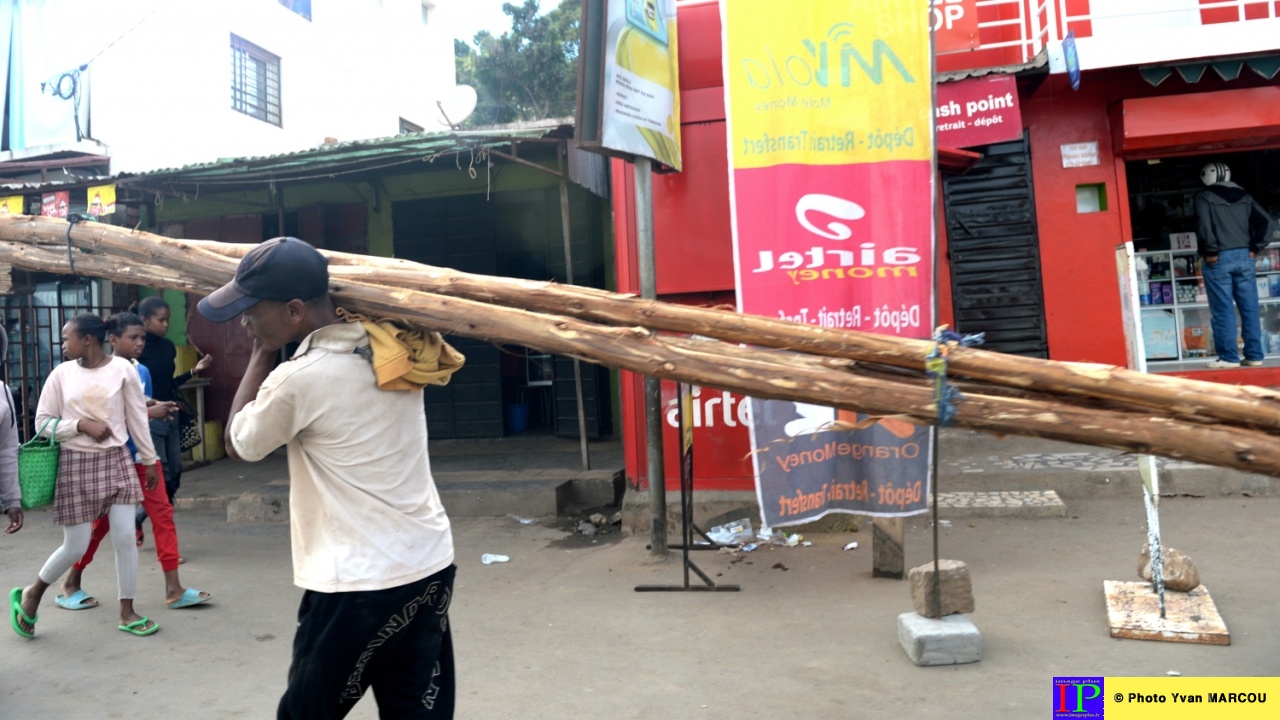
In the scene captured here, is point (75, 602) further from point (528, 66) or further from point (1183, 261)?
point (528, 66)

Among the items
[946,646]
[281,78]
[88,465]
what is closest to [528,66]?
[281,78]

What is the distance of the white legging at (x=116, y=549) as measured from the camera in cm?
451

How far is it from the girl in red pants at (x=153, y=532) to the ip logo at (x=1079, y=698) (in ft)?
14.5

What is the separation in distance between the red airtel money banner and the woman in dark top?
3736 millimetres

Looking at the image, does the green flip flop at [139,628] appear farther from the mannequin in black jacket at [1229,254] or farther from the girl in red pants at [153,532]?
the mannequin in black jacket at [1229,254]

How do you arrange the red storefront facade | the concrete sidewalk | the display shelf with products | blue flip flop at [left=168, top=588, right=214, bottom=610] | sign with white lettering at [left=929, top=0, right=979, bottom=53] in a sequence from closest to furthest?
blue flip flop at [left=168, top=588, right=214, bottom=610] → the concrete sidewalk → the red storefront facade → sign with white lettering at [left=929, top=0, right=979, bottom=53] → the display shelf with products

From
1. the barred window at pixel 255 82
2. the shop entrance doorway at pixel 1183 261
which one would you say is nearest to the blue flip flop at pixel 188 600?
the shop entrance doorway at pixel 1183 261

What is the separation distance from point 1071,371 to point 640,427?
4527 millimetres

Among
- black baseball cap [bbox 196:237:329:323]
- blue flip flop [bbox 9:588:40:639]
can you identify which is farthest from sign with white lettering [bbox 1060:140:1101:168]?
blue flip flop [bbox 9:588:40:639]

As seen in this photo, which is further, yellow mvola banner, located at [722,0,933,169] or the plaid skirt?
yellow mvola banner, located at [722,0,933,169]

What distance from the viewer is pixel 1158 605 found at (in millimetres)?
4164

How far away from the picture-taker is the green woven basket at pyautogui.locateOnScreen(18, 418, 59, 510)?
4.44m

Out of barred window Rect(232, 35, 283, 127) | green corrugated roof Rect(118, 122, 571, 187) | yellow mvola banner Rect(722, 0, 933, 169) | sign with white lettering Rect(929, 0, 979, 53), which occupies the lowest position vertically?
yellow mvola banner Rect(722, 0, 933, 169)

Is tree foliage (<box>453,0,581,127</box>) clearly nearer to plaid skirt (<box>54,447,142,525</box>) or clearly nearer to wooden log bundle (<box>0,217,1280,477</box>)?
plaid skirt (<box>54,447,142,525</box>)
